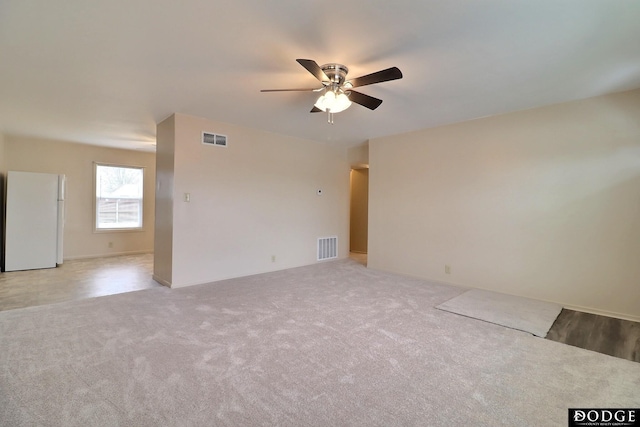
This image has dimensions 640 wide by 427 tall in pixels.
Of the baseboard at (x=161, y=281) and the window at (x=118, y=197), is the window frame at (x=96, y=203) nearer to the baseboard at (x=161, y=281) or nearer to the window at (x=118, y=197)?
the window at (x=118, y=197)

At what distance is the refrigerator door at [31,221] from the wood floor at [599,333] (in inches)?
298

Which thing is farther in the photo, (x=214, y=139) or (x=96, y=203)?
(x=96, y=203)

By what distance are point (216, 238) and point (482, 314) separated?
12.2 feet

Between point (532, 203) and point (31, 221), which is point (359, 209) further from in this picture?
point (31, 221)

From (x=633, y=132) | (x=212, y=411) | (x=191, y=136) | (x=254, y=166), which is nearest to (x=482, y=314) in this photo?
(x=633, y=132)

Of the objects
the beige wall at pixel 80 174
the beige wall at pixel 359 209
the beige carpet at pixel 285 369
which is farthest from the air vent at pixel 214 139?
the beige wall at pixel 359 209

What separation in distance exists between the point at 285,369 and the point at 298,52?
8.17 ft

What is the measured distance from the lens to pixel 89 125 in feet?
15.3

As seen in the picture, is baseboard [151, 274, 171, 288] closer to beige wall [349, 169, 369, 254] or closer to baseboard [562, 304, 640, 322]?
beige wall [349, 169, 369, 254]

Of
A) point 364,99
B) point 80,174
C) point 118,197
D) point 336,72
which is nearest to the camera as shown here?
point 336,72

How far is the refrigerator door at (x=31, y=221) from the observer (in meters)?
4.91

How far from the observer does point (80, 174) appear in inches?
241

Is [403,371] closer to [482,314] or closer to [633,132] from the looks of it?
[482,314]

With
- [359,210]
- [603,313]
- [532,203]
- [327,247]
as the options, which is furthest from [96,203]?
[603,313]
